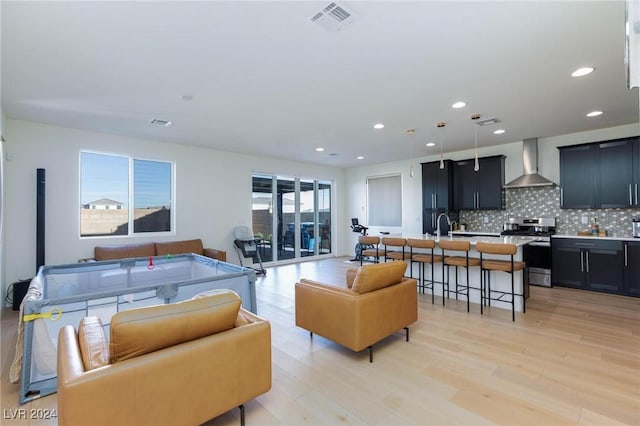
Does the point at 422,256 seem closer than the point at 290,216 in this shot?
Yes

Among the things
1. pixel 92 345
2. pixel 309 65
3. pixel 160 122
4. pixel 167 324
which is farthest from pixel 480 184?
pixel 92 345

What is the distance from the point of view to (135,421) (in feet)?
4.81

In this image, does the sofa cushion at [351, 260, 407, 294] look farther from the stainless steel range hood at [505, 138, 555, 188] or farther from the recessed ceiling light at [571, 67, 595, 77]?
the stainless steel range hood at [505, 138, 555, 188]

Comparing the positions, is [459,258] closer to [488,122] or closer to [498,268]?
[498,268]

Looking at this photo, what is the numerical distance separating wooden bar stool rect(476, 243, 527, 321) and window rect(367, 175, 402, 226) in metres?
3.99

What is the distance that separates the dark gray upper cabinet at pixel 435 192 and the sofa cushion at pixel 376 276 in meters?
4.27

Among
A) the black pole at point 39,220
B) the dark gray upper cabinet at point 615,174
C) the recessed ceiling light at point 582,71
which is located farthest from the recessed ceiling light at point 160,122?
the dark gray upper cabinet at point 615,174

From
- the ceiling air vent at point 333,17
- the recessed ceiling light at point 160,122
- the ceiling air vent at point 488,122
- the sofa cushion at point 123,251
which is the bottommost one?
the sofa cushion at point 123,251

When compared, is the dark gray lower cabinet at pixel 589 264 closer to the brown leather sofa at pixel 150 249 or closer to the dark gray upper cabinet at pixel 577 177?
the dark gray upper cabinet at pixel 577 177

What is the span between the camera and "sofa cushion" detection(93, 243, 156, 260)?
497 cm

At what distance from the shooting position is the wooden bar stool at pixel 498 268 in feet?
12.4

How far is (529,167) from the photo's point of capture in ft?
19.4

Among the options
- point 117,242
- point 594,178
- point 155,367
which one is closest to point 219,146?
point 117,242

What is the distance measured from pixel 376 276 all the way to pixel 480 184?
4.83 metres
